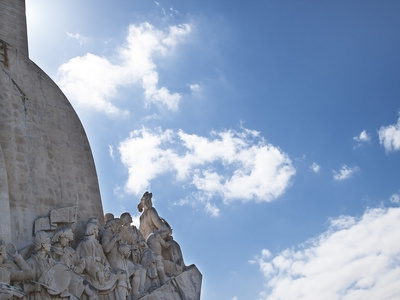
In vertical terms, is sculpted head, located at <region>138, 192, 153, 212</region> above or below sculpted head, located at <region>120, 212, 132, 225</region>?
above

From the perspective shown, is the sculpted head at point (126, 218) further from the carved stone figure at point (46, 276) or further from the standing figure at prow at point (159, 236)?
the carved stone figure at point (46, 276)

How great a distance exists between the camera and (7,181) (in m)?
11.8

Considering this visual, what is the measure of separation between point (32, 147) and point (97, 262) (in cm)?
266

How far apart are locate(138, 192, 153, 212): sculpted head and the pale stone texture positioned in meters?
1.44

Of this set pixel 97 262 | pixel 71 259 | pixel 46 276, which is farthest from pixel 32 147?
pixel 46 276

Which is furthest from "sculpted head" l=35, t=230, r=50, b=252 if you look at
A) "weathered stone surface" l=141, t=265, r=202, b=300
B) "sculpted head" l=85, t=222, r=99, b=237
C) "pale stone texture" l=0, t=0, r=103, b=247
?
"weathered stone surface" l=141, t=265, r=202, b=300

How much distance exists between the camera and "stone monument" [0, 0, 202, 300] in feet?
36.2

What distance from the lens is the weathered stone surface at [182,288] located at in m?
12.5

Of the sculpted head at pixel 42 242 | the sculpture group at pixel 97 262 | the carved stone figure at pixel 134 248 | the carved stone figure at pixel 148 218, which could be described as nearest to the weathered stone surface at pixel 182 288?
the sculpture group at pixel 97 262

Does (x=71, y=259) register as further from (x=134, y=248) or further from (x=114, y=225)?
(x=134, y=248)

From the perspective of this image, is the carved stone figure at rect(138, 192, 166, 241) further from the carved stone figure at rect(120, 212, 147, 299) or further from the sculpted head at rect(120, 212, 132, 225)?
the sculpted head at rect(120, 212, 132, 225)

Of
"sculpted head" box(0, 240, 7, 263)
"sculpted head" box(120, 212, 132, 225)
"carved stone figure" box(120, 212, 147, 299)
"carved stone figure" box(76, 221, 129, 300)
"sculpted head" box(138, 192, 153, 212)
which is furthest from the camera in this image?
"sculpted head" box(138, 192, 153, 212)

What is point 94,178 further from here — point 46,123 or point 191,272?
point 191,272

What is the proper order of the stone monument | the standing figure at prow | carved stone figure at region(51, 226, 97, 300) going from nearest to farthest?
the stone monument, carved stone figure at region(51, 226, 97, 300), the standing figure at prow
